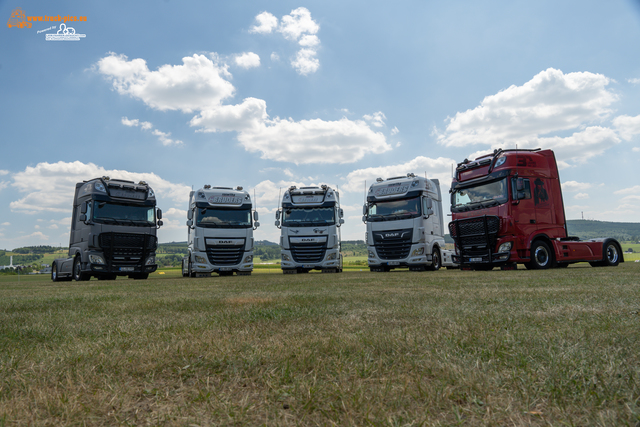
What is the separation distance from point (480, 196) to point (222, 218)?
1104 cm

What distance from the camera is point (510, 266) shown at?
14.9 m

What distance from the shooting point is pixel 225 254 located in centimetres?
1866

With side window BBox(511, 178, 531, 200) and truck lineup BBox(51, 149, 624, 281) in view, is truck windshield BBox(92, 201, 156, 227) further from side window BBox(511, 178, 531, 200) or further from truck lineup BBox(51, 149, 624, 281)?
side window BBox(511, 178, 531, 200)

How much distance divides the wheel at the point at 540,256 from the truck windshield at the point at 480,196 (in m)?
2.15

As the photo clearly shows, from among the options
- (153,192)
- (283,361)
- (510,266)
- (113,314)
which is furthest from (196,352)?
(153,192)

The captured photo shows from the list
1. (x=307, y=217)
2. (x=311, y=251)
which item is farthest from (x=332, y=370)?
(x=307, y=217)

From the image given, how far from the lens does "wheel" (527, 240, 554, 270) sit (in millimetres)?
14469

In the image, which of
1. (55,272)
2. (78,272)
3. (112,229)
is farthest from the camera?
(55,272)

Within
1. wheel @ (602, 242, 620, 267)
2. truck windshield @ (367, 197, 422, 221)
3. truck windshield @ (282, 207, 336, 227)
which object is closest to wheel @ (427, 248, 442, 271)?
truck windshield @ (367, 197, 422, 221)

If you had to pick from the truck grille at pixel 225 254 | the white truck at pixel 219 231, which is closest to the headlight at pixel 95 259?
the white truck at pixel 219 231

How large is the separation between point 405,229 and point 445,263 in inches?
130

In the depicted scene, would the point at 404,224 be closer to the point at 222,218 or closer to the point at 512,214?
the point at 512,214

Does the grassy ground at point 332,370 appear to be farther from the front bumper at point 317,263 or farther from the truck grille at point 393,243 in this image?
the front bumper at point 317,263

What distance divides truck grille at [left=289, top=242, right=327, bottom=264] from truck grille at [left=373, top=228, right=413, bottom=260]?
8.04 ft
